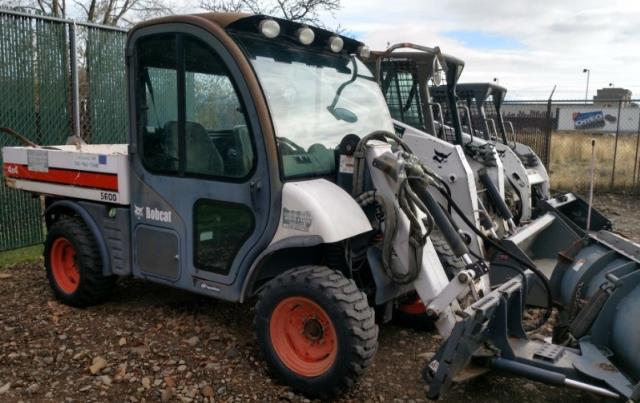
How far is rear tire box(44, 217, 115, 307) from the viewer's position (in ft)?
16.0

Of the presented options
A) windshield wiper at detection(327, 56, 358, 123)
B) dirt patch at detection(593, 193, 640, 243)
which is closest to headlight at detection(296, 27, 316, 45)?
windshield wiper at detection(327, 56, 358, 123)

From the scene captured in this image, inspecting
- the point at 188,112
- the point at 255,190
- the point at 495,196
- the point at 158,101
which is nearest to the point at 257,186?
the point at 255,190

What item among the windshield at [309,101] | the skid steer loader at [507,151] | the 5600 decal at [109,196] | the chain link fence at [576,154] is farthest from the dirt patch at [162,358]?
the chain link fence at [576,154]

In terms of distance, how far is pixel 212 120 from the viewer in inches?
160

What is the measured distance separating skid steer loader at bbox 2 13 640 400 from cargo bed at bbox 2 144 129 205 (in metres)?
0.03

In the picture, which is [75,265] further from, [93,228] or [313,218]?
[313,218]

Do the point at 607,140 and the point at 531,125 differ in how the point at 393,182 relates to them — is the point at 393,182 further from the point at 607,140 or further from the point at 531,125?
the point at 607,140

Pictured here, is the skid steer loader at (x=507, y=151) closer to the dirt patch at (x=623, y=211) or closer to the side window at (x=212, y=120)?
the dirt patch at (x=623, y=211)

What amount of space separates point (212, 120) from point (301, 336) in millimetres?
1542

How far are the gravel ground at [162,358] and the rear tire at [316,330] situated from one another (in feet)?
0.60

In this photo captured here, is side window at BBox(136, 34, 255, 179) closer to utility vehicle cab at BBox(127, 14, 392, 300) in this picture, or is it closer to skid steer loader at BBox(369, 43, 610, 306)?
utility vehicle cab at BBox(127, 14, 392, 300)

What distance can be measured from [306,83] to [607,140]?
19.8 m

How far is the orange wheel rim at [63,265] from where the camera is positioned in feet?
17.1

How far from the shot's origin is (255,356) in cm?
409
